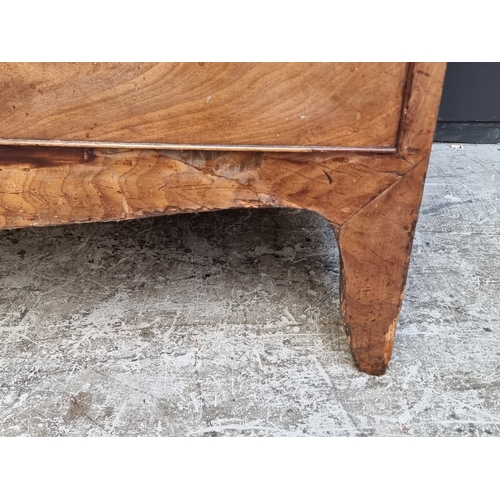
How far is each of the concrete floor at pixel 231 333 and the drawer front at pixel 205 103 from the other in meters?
0.46

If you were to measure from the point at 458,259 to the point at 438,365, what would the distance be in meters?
0.40

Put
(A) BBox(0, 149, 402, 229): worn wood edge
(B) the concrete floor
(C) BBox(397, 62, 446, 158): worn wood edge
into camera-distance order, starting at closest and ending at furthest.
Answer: (C) BBox(397, 62, 446, 158): worn wood edge, (A) BBox(0, 149, 402, 229): worn wood edge, (B) the concrete floor

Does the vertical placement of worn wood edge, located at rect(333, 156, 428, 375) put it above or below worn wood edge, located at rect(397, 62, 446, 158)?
below

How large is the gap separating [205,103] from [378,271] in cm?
41

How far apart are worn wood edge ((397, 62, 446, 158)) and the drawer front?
0.02m

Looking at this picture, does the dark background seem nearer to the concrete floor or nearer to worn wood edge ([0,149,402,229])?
the concrete floor

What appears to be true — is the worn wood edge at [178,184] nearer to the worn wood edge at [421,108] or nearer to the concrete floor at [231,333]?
the worn wood edge at [421,108]

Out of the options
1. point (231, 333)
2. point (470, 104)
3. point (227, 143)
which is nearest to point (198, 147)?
point (227, 143)

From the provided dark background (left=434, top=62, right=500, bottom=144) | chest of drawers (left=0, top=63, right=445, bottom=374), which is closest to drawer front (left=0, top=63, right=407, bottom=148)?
chest of drawers (left=0, top=63, right=445, bottom=374)

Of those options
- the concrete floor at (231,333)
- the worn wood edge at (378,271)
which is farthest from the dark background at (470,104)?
the worn wood edge at (378,271)

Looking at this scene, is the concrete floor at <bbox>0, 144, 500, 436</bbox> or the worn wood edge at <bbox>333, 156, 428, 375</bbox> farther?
the concrete floor at <bbox>0, 144, 500, 436</bbox>

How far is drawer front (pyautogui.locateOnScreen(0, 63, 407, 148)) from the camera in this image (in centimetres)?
83

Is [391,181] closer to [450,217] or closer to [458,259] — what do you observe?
[458,259]

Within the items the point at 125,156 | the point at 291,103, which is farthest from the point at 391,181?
the point at 125,156
